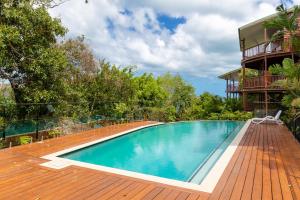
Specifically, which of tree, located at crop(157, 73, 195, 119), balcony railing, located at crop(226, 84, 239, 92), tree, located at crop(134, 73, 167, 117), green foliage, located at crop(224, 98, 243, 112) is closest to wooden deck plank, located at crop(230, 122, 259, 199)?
tree, located at crop(134, 73, 167, 117)

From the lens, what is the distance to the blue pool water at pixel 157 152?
7.36 metres

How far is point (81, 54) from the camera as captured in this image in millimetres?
13273

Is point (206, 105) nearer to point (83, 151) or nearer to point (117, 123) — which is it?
point (117, 123)

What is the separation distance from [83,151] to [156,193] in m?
4.37

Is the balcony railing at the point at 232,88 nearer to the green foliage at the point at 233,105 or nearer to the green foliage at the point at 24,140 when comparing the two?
the green foliage at the point at 233,105

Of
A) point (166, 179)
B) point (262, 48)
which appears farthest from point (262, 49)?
point (166, 179)

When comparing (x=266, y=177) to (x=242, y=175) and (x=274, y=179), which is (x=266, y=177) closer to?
(x=274, y=179)

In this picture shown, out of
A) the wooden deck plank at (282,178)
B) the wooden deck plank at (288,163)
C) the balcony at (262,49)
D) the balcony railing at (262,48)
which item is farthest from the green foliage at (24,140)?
the balcony railing at (262,48)

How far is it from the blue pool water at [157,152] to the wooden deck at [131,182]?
143 centimetres

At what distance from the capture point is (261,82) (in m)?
17.1

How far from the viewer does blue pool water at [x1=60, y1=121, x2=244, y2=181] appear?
736 cm

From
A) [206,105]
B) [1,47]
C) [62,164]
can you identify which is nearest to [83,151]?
[62,164]

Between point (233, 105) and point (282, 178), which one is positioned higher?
point (233, 105)

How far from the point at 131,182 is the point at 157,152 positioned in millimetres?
4397
